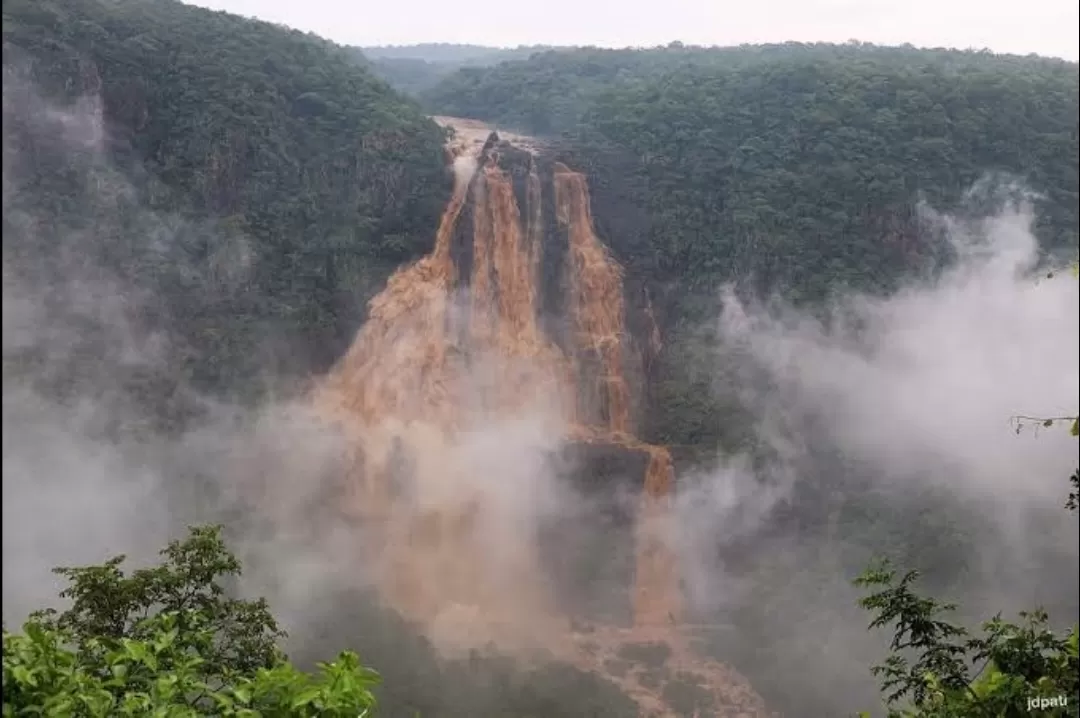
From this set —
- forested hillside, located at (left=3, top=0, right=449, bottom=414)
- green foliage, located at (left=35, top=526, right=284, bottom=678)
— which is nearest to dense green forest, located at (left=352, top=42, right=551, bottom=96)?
forested hillside, located at (left=3, top=0, right=449, bottom=414)

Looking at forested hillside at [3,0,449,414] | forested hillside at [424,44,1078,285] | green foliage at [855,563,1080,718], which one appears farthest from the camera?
forested hillside at [424,44,1078,285]

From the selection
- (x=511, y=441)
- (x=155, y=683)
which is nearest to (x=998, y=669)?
(x=155, y=683)

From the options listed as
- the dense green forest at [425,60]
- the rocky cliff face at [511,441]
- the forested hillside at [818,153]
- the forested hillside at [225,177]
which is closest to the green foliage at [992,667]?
the rocky cliff face at [511,441]

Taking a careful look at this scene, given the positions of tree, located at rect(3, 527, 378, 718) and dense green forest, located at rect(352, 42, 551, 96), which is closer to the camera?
tree, located at rect(3, 527, 378, 718)

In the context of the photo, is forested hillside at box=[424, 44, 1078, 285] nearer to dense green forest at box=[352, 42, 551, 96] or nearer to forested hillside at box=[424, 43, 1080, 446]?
forested hillside at box=[424, 43, 1080, 446]

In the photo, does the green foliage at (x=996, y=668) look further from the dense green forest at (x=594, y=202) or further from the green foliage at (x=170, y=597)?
the dense green forest at (x=594, y=202)

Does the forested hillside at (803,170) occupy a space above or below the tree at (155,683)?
above

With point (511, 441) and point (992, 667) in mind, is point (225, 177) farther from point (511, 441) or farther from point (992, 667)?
point (992, 667)

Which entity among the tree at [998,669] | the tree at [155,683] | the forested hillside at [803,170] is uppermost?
the forested hillside at [803,170]
